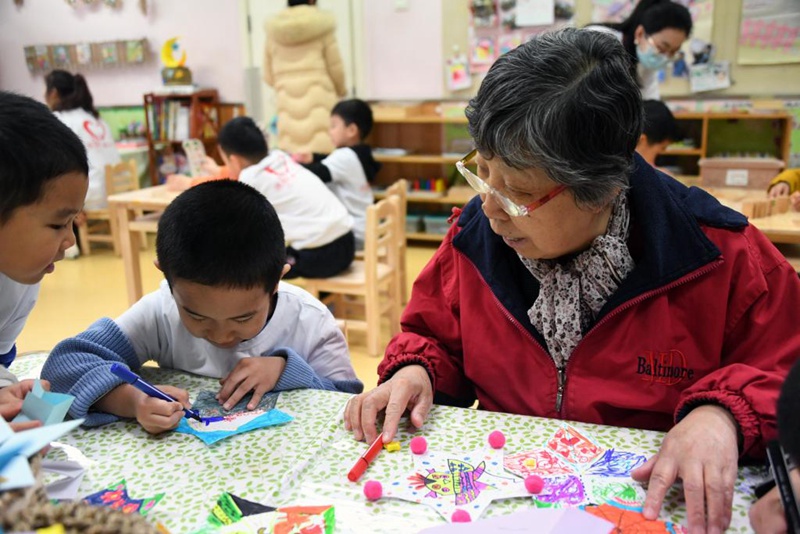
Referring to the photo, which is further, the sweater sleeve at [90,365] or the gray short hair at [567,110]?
the sweater sleeve at [90,365]

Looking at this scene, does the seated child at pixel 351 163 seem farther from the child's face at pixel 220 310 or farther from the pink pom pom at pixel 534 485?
the pink pom pom at pixel 534 485

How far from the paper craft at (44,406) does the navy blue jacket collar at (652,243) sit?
2.35 feet

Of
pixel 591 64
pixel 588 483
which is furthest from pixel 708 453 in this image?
pixel 591 64

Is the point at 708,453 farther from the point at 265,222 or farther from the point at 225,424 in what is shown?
the point at 265,222

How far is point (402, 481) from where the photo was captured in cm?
95

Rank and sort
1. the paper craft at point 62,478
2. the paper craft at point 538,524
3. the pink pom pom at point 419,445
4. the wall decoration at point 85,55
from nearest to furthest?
the paper craft at point 538,524 < the paper craft at point 62,478 < the pink pom pom at point 419,445 < the wall decoration at point 85,55

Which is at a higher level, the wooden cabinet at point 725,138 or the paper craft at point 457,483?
the wooden cabinet at point 725,138

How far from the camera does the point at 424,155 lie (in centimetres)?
566

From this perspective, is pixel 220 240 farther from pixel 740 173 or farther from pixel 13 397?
pixel 740 173

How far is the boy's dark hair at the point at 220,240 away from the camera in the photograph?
1.23 m

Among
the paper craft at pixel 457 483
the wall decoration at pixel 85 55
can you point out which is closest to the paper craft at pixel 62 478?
the paper craft at pixel 457 483

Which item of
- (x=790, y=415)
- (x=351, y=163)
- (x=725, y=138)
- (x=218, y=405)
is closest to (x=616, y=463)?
(x=790, y=415)

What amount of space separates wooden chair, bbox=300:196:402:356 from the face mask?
1.40 m

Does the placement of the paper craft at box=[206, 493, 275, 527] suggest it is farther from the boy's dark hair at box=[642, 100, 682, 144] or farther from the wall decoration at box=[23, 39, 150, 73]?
the wall decoration at box=[23, 39, 150, 73]
